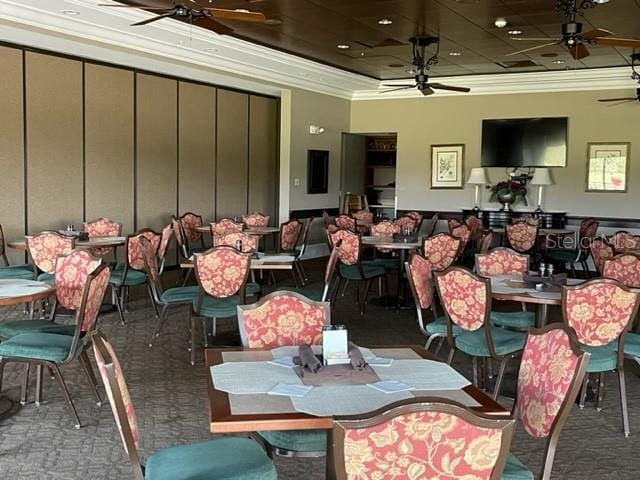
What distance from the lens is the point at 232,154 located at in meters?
12.3

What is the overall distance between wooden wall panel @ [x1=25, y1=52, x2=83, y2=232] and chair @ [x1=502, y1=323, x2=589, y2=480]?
7.47 meters

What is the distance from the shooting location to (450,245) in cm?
729

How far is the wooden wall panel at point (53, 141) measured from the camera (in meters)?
8.66

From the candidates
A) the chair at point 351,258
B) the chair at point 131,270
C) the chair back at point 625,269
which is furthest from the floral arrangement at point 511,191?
the chair at point 131,270

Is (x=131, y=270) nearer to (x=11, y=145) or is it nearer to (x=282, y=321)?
(x=11, y=145)

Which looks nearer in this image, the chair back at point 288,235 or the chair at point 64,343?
the chair at point 64,343

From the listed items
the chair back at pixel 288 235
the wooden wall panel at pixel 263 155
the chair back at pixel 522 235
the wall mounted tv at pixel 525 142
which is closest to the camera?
the chair back at pixel 288 235

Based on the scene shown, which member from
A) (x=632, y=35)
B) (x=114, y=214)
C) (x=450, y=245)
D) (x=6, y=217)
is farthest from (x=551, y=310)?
(x=6, y=217)

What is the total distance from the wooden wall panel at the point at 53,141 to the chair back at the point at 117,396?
6.97m

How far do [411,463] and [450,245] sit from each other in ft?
18.2

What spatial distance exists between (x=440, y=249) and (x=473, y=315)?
2822 millimetres

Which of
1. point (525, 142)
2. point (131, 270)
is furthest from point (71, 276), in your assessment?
point (525, 142)

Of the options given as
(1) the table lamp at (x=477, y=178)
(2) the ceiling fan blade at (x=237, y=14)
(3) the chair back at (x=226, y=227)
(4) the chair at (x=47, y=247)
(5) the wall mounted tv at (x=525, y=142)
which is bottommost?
(4) the chair at (x=47, y=247)

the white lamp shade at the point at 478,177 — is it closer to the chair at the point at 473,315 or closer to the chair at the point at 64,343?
the chair at the point at 473,315
